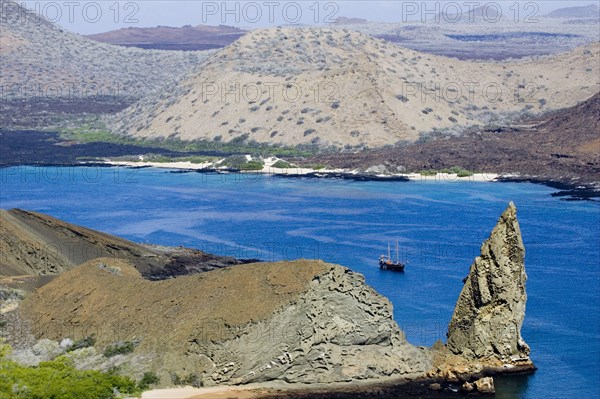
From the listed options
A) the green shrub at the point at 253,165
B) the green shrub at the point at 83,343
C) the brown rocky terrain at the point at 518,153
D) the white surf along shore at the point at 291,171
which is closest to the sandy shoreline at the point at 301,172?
the white surf along shore at the point at 291,171

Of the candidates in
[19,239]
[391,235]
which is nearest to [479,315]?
[19,239]

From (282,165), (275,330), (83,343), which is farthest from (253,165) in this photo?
(275,330)

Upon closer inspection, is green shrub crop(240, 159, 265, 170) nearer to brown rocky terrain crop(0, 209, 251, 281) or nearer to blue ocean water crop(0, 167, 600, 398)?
blue ocean water crop(0, 167, 600, 398)

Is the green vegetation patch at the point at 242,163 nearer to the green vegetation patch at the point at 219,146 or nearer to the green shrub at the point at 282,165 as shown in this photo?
the green shrub at the point at 282,165

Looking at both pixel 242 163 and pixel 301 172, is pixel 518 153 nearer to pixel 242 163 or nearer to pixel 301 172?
pixel 301 172

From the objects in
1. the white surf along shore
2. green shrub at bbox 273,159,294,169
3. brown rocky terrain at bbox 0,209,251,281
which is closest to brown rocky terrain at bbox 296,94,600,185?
the white surf along shore

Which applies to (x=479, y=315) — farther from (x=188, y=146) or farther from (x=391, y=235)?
(x=188, y=146)
